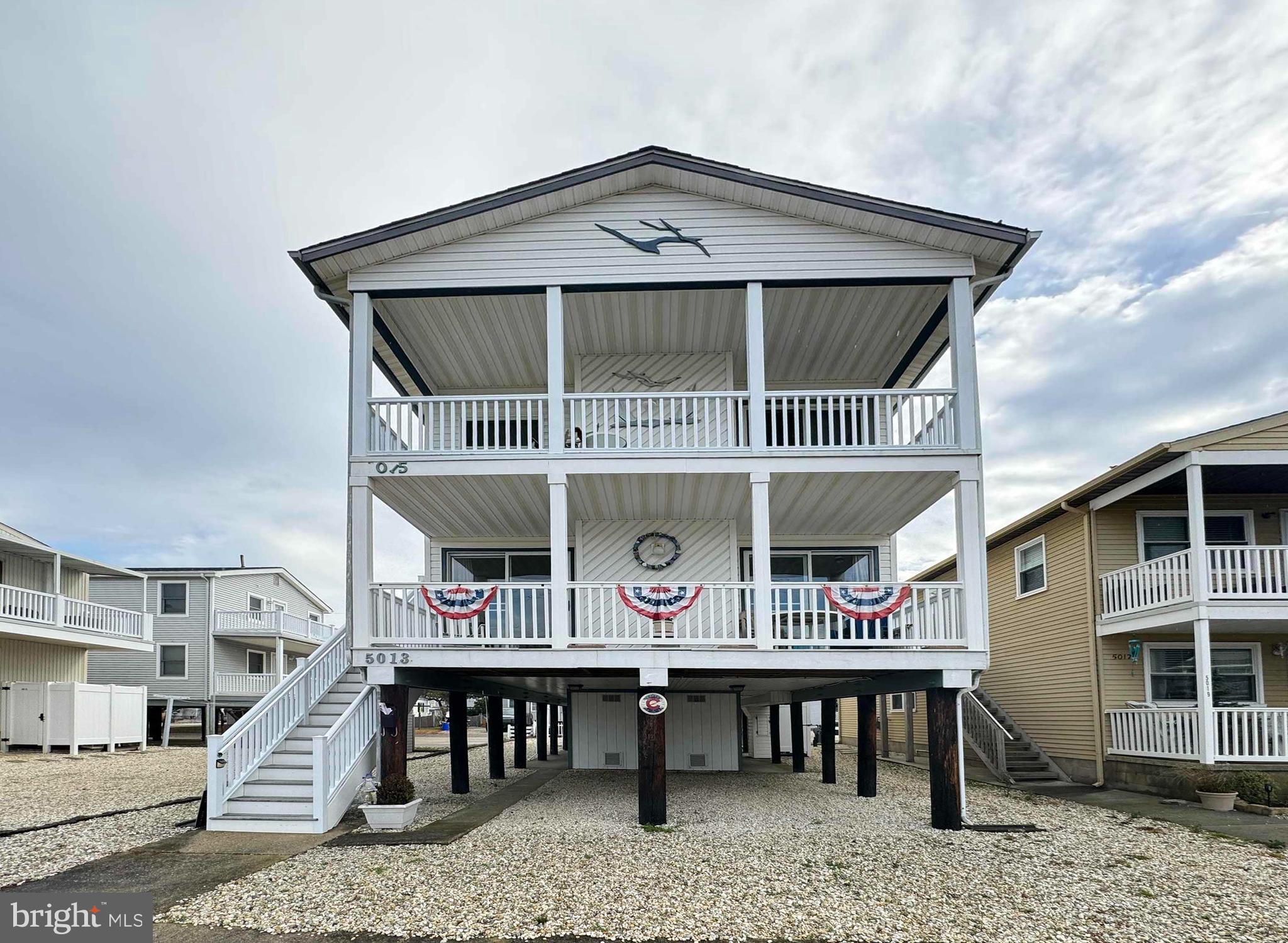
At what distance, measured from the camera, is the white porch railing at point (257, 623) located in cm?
3312

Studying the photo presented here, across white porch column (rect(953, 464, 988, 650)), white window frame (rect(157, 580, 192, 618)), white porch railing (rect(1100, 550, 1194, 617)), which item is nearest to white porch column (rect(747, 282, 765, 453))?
white porch column (rect(953, 464, 988, 650))

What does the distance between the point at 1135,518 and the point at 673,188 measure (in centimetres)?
1138

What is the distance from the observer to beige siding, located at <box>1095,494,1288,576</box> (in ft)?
56.9

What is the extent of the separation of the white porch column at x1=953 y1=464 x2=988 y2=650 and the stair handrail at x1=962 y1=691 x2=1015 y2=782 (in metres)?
6.72

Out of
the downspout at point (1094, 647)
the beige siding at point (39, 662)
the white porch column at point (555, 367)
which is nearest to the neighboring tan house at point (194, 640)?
the beige siding at point (39, 662)

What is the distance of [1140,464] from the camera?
51.1ft

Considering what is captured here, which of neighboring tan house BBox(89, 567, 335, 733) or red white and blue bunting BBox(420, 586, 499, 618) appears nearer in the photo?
red white and blue bunting BBox(420, 586, 499, 618)

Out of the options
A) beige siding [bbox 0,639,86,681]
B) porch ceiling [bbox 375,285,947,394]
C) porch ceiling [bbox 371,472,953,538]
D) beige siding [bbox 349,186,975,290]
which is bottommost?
beige siding [bbox 0,639,86,681]

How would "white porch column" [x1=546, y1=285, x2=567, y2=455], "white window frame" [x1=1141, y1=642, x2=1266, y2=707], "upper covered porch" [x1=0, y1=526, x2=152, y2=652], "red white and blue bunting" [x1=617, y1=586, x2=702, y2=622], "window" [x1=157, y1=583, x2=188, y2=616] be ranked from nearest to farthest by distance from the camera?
"red white and blue bunting" [x1=617, y1=586, x2=702, y2=622]
"white porch column" [x1=546, y1=285, x2=567, y2=455]
"white window frame" [x1=1141, y1=642, x2=1266, y2=707]
"upper covered porch" [x1=0, y1=526, x2=152, y2=652]
"window" [x1=157, y1=583, x2=188, y2=616]

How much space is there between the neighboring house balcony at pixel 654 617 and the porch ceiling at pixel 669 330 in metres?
4.44

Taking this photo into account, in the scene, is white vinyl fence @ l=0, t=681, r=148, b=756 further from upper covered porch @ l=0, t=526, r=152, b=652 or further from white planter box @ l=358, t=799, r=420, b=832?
white planter box @ l=358, t=799, r=420, b=832

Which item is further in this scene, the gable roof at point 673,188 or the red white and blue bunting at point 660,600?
the gable roof at point 673,188

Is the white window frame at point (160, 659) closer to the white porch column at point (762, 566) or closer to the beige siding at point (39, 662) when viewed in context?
the beige siding at point (39, 662)

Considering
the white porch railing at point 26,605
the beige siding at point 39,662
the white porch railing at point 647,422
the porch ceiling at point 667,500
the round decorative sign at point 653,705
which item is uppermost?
the white porch railing at point 647,422
